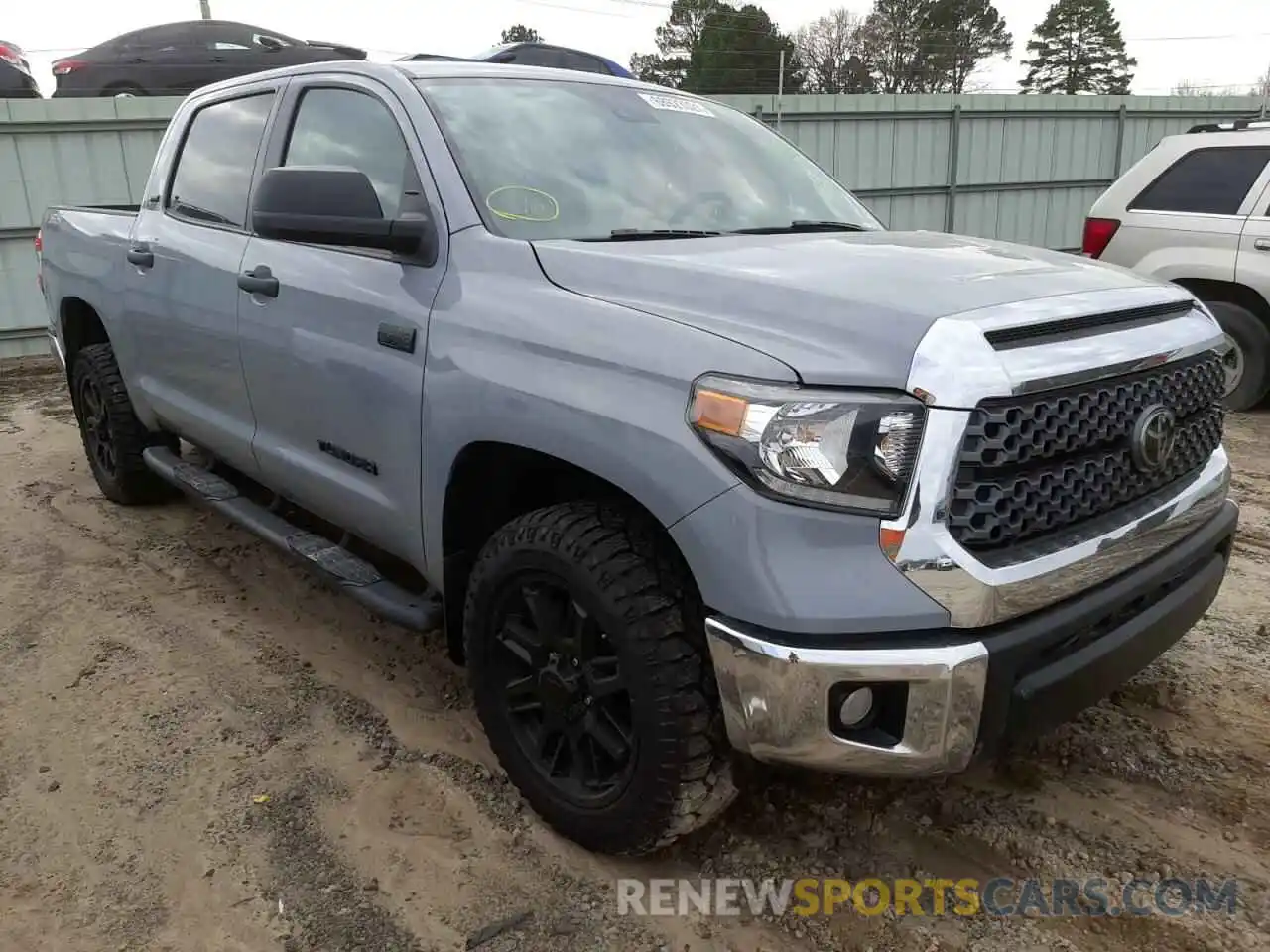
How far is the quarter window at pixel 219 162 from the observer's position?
365 centimetres

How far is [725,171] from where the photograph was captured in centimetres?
315

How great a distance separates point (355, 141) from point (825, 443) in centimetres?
201

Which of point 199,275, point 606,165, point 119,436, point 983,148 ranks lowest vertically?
point 119,436

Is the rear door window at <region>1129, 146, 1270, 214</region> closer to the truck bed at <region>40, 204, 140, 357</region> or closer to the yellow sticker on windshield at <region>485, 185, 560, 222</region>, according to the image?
the yellow sticker on windshield at <region>485, 185, 560, 222</region>

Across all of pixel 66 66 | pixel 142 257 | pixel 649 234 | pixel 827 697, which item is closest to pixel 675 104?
pixel 649 234

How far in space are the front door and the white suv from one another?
5718 mm

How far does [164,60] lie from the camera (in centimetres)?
1220

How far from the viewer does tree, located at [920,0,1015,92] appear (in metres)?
42.5

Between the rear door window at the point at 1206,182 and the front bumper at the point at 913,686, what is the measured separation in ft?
18.7

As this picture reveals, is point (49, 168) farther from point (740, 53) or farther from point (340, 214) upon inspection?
point (740, 53)

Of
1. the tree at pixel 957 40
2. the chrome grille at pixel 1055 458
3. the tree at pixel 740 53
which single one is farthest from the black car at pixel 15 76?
the tree at pixel 957 40

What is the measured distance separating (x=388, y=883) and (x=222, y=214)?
2664 millimetres

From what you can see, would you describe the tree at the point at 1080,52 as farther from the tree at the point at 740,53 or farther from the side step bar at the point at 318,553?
the side step bar at the point at 318,553

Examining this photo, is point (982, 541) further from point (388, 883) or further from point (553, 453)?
point (388, 883)
